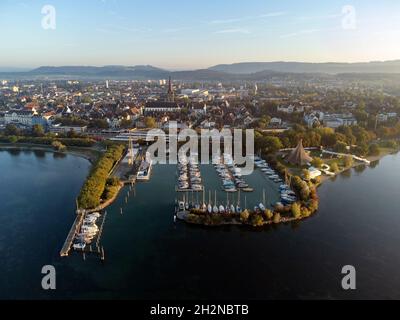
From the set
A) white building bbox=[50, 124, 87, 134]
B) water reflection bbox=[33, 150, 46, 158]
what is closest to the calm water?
water reflection bbox=[33, 150, 46, 158]

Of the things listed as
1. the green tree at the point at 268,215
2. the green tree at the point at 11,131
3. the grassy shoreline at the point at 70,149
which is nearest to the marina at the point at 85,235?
the green tree at the point at 268,215

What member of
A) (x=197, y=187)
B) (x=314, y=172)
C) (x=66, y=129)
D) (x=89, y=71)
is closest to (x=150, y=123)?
(x=66, y=129)

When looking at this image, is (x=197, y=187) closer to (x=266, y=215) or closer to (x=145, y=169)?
(x=145, y=169)

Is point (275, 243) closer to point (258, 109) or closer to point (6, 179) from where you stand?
point (6, 179)

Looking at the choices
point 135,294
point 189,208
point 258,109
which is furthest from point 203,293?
point 258,109

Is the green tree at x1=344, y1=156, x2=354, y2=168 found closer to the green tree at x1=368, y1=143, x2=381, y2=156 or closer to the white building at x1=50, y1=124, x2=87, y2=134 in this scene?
the green tree at x1=368, y1=143, x2=381, y2=156

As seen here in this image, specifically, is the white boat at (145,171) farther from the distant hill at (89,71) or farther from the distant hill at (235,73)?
the distant hill at (89,71)
